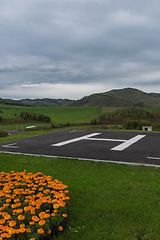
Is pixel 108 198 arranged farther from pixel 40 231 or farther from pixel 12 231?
pixel 12 231

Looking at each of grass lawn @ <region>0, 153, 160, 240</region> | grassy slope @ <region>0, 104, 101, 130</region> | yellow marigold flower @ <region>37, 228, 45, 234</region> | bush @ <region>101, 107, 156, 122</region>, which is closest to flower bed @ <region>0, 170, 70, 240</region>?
yellow marigold flower @ <region>37, 228, 45, 234</region>

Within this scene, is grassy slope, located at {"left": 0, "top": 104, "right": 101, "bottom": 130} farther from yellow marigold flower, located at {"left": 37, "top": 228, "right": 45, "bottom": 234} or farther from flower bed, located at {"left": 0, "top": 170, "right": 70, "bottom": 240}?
yellow marigold flower, located at {"left": 37, "top": 228, "right": 45, "bottom": 234}

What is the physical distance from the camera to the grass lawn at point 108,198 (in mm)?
2986

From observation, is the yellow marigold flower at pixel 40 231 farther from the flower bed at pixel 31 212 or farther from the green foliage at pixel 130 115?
the green foliage at pixel 130 115

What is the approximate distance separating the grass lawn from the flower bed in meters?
0.35

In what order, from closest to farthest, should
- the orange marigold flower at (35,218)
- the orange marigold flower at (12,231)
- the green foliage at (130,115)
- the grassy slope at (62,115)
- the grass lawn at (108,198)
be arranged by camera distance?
the orange marigold flower at (12,231) < the orange marigold flower at (35,218) < the grass lawn at (108,198) < the green foliage at (130,115) < the grassy slope at (62,115)

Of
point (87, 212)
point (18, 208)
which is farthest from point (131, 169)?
point (18, 208)

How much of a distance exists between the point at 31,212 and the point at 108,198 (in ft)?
6.35

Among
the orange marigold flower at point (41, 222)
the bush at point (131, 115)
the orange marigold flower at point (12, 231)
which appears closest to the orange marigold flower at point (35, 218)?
the orange marigold flower at point (41, 222)

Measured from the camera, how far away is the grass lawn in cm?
299

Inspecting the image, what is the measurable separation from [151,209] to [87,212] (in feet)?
4.55

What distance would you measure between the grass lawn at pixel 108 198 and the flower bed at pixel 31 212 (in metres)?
0.35

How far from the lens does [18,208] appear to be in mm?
3156

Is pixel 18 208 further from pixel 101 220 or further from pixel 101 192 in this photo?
pixel 101 192
